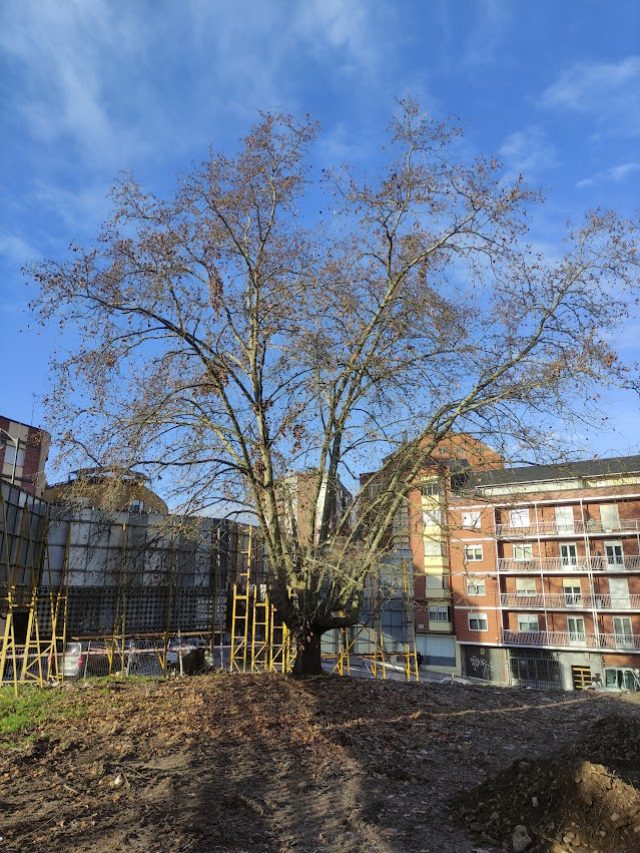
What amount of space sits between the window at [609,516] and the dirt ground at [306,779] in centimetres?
2803

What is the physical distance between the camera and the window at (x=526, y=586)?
34.4 meters

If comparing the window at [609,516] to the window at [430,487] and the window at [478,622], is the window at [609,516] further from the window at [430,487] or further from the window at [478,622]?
the window at [430,487]

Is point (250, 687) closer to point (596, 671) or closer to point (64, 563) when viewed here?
point (64, 563)

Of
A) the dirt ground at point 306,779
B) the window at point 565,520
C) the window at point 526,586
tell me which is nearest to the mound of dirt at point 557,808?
the dirt ground at point 306,779

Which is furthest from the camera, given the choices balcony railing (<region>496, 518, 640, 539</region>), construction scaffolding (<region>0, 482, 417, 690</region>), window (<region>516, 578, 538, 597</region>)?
window (<region>516, 578, 538, 597</region>)

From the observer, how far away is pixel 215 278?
10.1 m

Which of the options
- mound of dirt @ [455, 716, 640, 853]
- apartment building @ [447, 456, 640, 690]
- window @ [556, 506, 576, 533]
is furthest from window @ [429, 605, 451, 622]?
mound of dirt @ [455, 716, 640, 853]

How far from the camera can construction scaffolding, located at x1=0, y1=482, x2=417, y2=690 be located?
12031 millimetres

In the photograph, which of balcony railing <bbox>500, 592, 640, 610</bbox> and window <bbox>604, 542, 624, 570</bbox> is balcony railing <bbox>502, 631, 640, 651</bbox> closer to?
balcony railing <bbox>500, 592, 640, 610</bbox>

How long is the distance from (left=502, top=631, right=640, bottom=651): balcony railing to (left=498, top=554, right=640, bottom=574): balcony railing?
354cm

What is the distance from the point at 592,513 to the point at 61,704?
32.6 m

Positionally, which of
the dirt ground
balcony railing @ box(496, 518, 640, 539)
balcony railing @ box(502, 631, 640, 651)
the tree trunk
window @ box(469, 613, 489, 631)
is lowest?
balcony railing @ box(502, 631, 640, 651)

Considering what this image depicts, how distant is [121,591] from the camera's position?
1494 cm

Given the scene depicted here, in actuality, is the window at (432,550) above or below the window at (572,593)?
above
